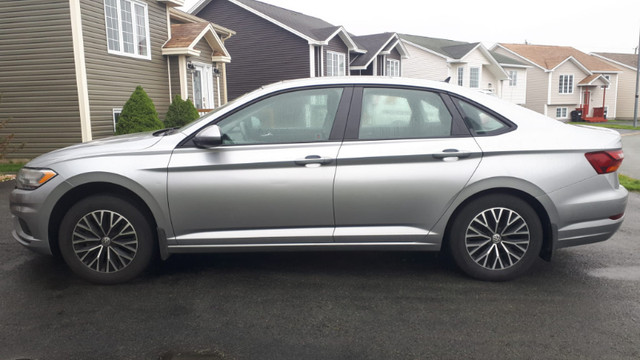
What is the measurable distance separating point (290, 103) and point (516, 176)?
1994 mm

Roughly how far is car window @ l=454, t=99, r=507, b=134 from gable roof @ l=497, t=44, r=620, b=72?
1827 inches

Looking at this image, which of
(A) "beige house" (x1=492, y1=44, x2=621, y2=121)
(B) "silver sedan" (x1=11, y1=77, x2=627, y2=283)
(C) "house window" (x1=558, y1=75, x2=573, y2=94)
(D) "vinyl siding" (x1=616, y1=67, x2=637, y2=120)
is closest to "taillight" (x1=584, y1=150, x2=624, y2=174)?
(B) "silver sedan" (x1=11, y1=77, x2=627, y2=283)

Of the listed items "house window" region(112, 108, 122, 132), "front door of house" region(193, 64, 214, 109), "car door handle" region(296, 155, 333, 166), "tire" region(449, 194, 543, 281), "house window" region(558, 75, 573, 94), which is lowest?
"tire" region(449, 194, 543, 281)

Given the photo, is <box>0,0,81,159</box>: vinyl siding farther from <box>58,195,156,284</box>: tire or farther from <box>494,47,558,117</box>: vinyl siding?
<box>494,47,558,117</box>: vinyl siding

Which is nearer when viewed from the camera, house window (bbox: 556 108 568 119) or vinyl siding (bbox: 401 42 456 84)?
vinyl siding (bbox: 401 42 456 84)

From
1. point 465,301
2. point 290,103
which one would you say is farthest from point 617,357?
point 290,103

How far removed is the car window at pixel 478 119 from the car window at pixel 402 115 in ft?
0.49

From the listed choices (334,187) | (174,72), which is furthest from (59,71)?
(334,187)

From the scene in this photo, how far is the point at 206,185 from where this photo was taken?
4.02 metres

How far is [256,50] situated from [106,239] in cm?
2439

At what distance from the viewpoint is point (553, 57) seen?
4753 centimetres

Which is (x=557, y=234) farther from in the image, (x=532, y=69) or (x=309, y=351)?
(x=532, y=69)

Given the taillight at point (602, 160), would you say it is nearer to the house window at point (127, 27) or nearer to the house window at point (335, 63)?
the house window at point (127, 27)

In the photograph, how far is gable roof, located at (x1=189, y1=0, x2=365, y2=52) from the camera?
26080 mm
